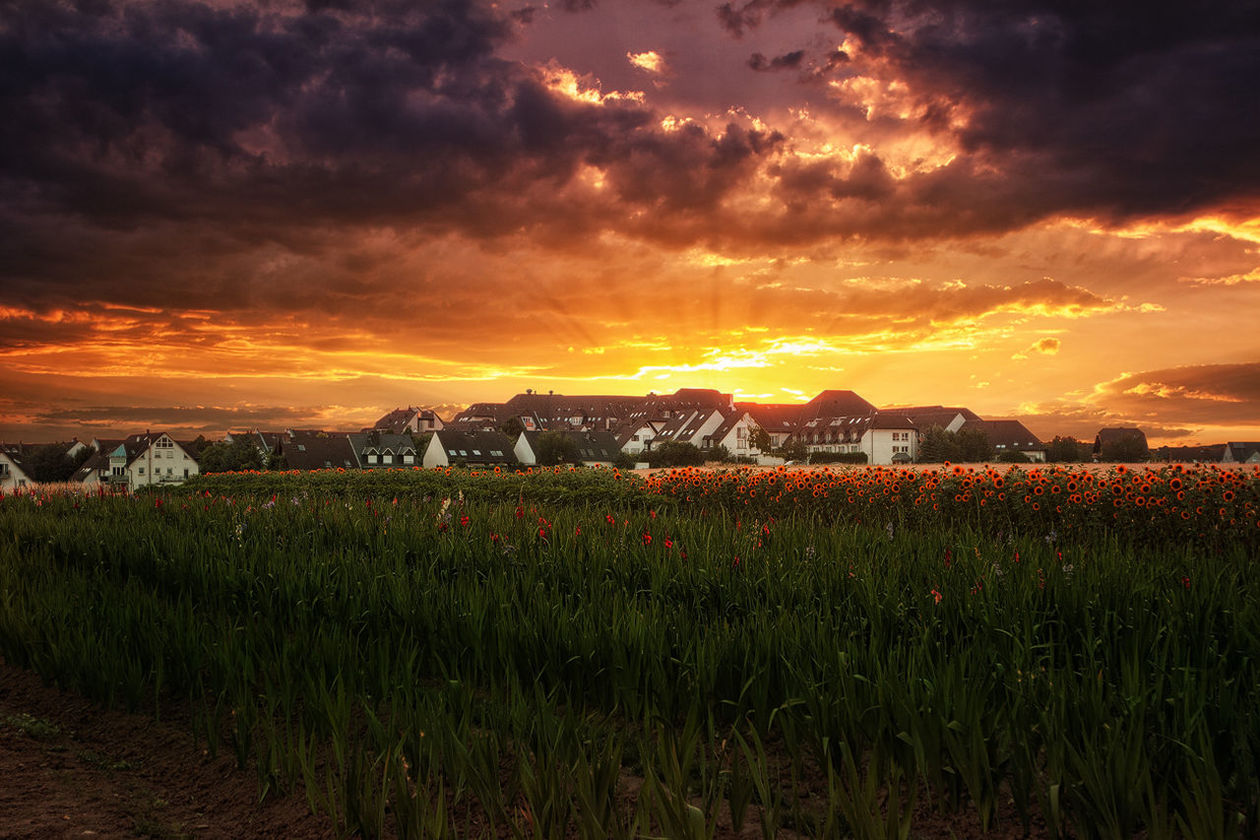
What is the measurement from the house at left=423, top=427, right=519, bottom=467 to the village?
0.11 m

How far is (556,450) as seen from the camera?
69.4 meters

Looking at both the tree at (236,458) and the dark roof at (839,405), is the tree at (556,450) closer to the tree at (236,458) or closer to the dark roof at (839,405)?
the tree at (236,458)

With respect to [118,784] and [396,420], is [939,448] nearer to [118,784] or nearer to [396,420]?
[118,784]

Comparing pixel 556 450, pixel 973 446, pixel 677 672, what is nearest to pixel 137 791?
pixel 677 672

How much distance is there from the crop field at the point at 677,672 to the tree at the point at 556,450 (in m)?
59.4

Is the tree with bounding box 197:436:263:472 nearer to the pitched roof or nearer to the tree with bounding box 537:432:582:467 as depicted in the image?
the pitched roof

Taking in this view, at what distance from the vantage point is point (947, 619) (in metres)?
4.68

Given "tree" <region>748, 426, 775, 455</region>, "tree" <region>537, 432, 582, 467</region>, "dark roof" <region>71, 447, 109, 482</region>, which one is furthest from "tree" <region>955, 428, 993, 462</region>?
"dark roof" <region>71, 447, 109, 482</region>

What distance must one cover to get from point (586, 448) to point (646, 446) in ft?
49.1

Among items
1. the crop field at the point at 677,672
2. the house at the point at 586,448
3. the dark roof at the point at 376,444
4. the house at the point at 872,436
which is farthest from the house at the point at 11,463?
the crop field at the point at 677,672

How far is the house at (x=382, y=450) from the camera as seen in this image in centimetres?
7488

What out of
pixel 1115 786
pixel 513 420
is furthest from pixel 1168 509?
pixel 513 420

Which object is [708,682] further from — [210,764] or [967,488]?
[967,488]

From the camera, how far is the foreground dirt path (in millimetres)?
3412
